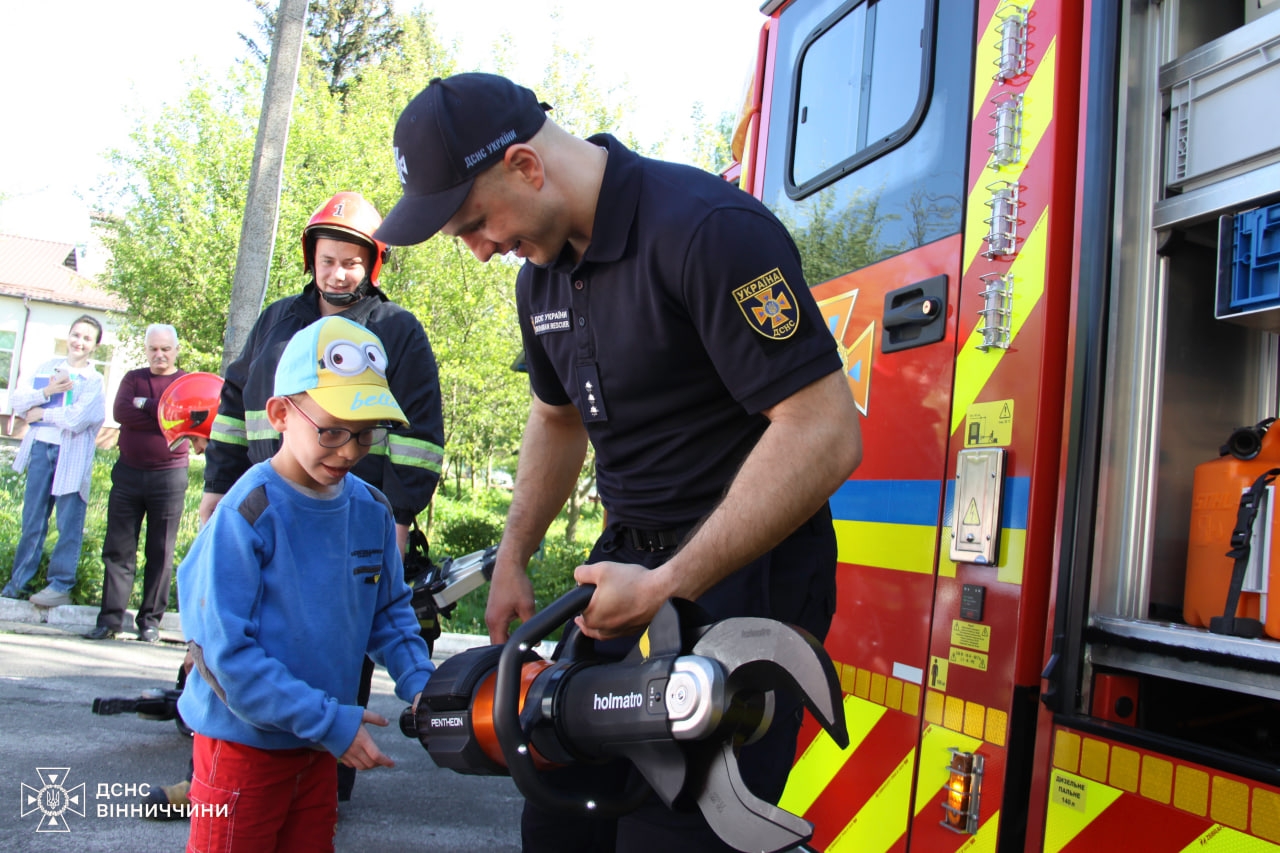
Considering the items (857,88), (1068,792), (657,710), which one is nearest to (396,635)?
(657,710)

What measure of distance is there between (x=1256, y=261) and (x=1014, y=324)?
43cm

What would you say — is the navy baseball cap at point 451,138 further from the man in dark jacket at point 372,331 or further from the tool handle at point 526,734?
the man in dark jacket at point 372,331

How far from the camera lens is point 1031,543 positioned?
1927mm

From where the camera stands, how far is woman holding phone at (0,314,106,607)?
6.75 meters

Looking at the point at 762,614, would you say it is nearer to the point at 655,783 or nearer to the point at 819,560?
the point at 819,560

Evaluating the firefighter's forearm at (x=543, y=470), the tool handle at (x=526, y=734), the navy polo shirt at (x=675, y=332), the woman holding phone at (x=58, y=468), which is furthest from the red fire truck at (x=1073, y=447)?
the woman holding phone at (x=58, y=468)

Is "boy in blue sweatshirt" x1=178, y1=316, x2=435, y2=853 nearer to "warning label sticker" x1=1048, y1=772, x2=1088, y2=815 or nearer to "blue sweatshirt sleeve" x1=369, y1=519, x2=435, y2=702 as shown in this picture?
"blue sweatshirt sleeve" x1=369, y1=519, x2=435, y2=702

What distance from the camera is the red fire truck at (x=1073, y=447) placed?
5.87ft

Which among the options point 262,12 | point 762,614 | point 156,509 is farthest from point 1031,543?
point 262,12

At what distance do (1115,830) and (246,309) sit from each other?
6.35 metres

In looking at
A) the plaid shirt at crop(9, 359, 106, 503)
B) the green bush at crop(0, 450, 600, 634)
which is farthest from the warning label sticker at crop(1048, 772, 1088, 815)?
the plaid shirt at crop(9, 359, 106, 503)

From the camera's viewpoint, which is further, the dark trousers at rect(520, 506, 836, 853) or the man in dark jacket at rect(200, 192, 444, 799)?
the man in dark jacket at rect(200, 192, 444, 799)

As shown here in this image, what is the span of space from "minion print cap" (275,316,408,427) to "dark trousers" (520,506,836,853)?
0.63 m

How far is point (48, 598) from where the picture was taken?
266 inches
